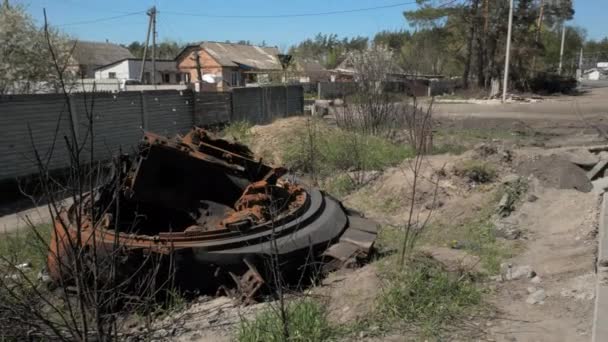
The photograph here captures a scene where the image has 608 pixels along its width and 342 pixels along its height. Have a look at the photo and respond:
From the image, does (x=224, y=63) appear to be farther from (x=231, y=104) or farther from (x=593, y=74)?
(x=593, y=74)

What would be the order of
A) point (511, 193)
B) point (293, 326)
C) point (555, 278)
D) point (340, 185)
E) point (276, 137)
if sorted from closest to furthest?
point (293, 326)
point (555, 278)
point (511, 193)
point (340, 185)
point (276, 137)

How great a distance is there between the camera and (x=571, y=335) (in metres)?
3.68

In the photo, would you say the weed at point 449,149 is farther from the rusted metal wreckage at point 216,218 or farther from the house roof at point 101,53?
the house roof at point 101,53

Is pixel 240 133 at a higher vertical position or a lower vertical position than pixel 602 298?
higher

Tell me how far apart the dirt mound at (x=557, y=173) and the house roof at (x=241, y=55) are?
4658 centimetres

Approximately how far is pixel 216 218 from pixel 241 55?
57.3 metres

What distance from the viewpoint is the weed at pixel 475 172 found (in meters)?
9.28

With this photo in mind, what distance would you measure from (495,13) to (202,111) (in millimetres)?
34471

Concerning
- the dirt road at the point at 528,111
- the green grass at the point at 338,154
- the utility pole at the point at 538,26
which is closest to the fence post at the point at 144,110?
the green grass at the point at 338,154

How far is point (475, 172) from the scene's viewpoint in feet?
30.6

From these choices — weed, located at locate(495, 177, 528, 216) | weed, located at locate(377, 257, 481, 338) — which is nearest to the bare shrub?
weed, located at locate(495, 177, 528, 216)

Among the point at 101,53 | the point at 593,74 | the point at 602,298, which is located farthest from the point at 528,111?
the point at 593,74

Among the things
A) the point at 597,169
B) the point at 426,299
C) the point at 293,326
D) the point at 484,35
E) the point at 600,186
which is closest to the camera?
the point at 293,326

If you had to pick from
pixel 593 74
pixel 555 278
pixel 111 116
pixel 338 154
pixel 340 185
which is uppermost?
pixel 593 74
